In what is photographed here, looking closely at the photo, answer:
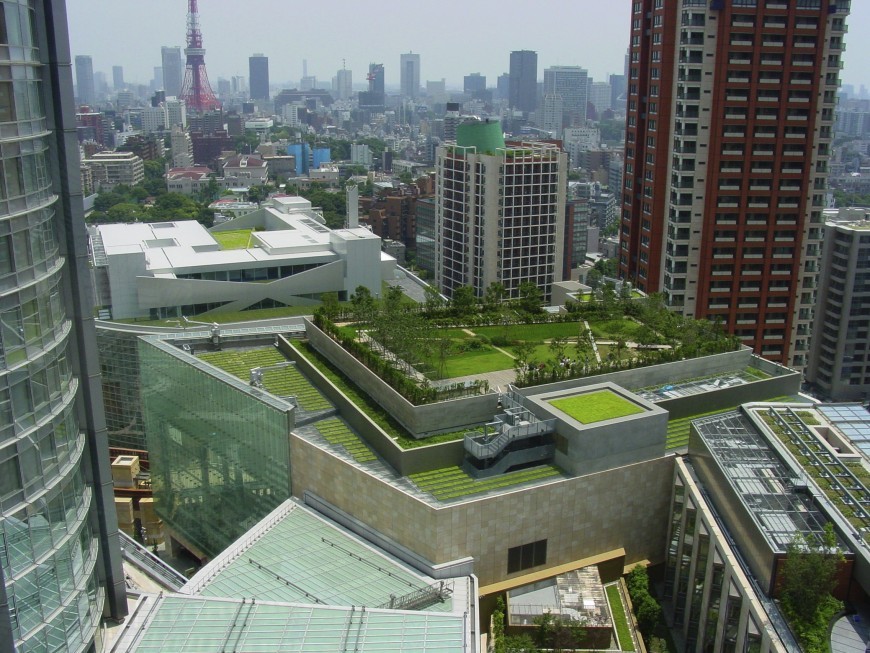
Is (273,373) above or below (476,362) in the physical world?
below

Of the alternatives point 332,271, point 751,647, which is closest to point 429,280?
point 332,271

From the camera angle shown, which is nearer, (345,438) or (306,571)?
(306,571)

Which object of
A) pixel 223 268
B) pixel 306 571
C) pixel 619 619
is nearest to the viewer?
pixel 306 571

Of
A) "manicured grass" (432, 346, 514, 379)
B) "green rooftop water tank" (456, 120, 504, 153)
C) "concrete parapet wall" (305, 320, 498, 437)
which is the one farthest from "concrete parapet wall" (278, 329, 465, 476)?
"green rooftop water tank" (456, 120, 504, 153)

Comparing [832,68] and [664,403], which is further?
[832,68]

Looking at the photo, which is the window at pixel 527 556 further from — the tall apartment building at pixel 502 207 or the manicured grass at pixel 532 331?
the tall apartment building at pixel 502 207

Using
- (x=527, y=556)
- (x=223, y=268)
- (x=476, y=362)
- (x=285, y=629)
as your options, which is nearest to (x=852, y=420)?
(x=527, y=556)

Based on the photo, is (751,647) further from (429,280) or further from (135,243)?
(429,280)

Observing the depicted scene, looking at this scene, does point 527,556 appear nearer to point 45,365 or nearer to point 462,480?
point 462,480

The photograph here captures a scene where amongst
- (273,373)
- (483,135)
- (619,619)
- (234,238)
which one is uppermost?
(483,135)
